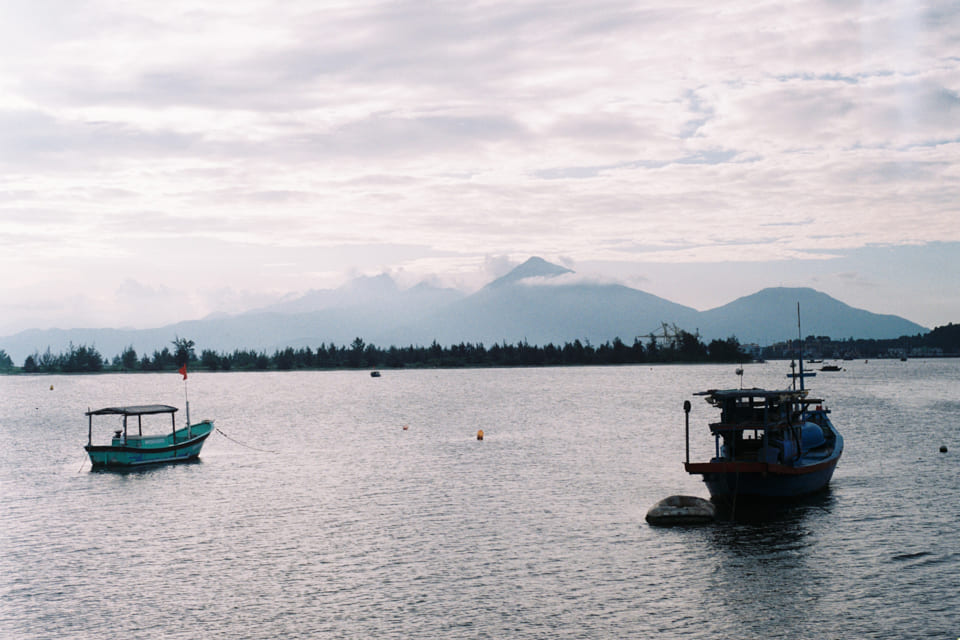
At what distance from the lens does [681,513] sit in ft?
181

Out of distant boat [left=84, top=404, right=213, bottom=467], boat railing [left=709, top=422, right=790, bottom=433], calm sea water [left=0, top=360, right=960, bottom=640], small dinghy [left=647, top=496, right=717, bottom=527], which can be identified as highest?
boat railing [left=709, top=422, right=790, bottom=433]

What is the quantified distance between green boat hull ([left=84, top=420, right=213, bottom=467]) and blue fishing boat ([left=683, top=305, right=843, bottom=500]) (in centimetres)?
5625

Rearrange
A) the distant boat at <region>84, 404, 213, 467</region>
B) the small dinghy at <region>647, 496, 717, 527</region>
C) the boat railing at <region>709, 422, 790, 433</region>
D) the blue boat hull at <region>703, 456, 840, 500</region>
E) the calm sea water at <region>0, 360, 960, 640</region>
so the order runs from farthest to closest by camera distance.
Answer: the distant boat at <region>84, 404, 213, 467</region>
the boat railing at <region>709, 422, 790, 433</region>
the blue boat hull at <region>703, 456, 840, 500</region>
the small dinghy at <region>647, 496, 717, 527</region>
the calm sea water at <region>0, 360, 960, 640</region>

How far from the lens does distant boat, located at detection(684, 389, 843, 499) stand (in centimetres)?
6009

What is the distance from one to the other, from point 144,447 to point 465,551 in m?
56.1

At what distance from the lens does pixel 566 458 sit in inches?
3509

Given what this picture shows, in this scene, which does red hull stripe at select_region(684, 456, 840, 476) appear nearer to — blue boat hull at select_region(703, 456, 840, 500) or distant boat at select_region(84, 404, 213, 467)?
blue boat hull at select_region(703, 456, 840, 500)

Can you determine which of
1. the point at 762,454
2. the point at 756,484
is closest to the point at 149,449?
the point at 756,484

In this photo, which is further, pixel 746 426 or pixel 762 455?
pixel 762 455

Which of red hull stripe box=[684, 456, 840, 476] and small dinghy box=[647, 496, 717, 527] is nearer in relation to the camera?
small dinghy box=[647, 496, 717, 527]

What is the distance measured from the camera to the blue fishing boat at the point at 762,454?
6009 cm

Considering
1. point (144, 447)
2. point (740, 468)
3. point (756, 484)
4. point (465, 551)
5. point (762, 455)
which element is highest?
point (762, 455)

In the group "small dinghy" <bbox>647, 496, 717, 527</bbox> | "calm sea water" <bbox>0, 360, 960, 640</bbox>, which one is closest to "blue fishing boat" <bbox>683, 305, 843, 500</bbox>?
"calm sea water" <bbox>0, 360, 960, 640</bbox>

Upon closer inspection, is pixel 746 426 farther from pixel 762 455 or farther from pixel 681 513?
pixel 681 513
